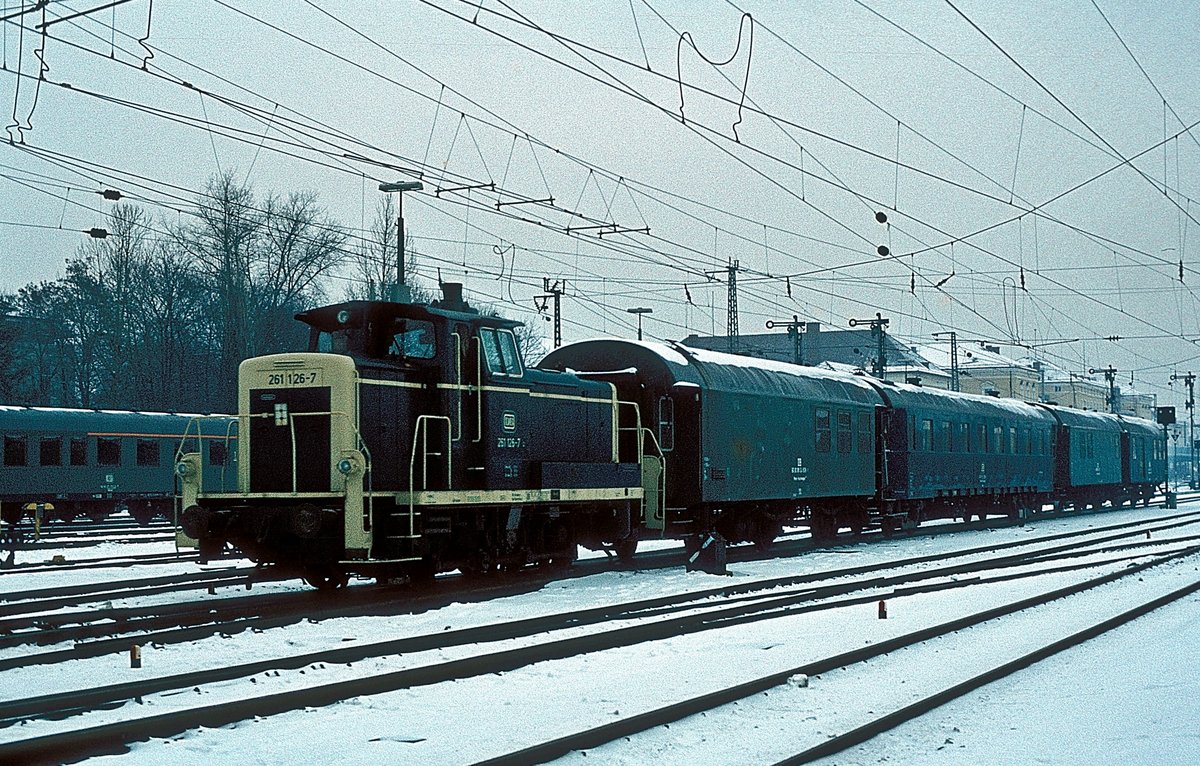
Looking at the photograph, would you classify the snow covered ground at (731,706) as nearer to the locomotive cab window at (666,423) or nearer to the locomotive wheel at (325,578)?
the locomotive wheel at (325,578)

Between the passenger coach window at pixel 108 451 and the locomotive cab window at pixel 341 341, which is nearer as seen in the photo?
the locomotive cab window at pixel 341 341

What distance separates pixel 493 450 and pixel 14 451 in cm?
1957

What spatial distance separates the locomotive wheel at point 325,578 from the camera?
1527 cm

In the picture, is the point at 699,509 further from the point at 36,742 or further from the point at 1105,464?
the point at 1105,464

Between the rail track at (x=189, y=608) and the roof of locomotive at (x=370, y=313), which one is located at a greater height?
the roof of locomotive at (x=370, y=313)

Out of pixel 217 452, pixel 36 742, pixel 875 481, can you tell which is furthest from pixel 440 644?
pixel 217 452

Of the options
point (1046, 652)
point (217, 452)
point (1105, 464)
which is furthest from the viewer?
point (1105, 464)

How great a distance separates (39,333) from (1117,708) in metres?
62.2

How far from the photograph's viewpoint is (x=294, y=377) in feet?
49.1

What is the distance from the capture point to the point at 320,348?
51.0ft

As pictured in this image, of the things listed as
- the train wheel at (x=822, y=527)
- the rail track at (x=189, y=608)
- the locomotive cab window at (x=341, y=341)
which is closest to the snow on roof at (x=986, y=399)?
the train wheel at (x=822, y=527)

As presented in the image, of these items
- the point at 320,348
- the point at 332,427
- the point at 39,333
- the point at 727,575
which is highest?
the point at 39,333

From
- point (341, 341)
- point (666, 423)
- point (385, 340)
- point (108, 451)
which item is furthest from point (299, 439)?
point (108, 451)

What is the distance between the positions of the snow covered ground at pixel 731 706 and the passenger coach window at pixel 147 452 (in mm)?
22138
